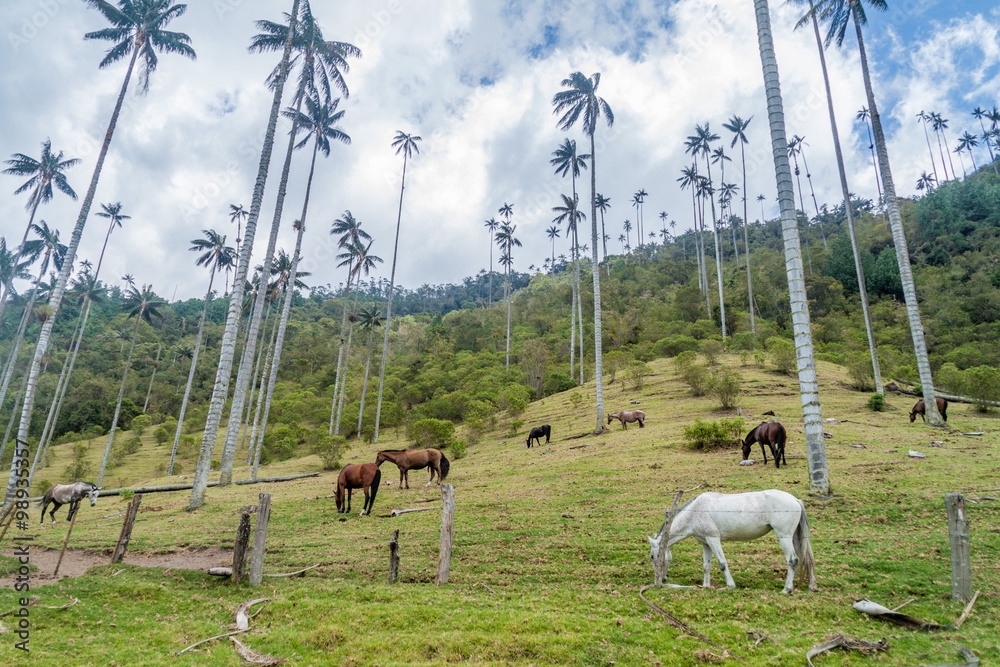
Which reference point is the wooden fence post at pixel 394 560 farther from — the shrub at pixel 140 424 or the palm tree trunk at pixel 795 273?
the shrub at pixel 140 424

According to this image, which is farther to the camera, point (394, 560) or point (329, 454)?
point (329, 454)

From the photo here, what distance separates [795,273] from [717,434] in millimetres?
8476

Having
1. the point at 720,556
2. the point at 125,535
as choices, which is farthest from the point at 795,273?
the point at 125,535

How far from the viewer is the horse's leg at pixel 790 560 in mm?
6984

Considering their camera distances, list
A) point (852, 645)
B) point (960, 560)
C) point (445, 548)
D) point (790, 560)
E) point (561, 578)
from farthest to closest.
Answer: point (445, 548), point (561, 578), point (790, 560), point (960, 560), point (852, 645)

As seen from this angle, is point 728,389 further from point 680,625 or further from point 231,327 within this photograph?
point 231,327

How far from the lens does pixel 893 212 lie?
2255 centimetres

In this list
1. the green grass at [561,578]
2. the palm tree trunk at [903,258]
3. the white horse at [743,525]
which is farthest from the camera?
the palm tree trunk at [903,258]

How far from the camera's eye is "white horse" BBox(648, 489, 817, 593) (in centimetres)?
725

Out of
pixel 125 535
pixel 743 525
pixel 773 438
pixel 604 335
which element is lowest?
pixel 125 535

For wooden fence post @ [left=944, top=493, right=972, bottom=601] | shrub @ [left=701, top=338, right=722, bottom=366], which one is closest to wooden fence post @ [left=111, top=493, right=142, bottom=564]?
wooden fence post @ [left=944, top=493, right=972, bottom=601]

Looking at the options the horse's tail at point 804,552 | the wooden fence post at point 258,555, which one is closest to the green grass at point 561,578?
the horse's tail at point 804,552

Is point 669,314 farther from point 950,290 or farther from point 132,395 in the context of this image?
point 132,395

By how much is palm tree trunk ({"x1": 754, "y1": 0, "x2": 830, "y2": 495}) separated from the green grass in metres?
1.10
